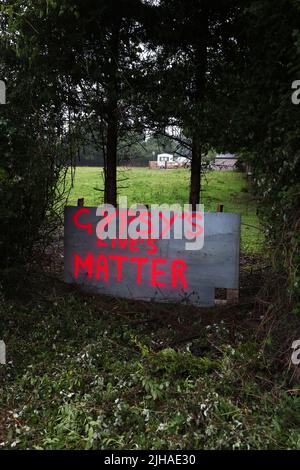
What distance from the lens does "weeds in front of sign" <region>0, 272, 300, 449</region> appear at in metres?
3.12

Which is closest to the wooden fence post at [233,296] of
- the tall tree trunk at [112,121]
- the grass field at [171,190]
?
the tall tree trunk at [112,121]

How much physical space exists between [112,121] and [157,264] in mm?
2253

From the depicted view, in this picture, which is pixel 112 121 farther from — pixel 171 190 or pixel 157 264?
pixel 171 190

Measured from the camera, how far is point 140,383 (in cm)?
374

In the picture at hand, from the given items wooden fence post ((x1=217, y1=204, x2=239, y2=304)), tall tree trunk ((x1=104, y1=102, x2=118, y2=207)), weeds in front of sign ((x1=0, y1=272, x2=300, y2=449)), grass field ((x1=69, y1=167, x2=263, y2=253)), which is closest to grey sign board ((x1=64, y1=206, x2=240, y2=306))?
wooden fence post ((x1=217, y1=204, x2=239, y2=304))

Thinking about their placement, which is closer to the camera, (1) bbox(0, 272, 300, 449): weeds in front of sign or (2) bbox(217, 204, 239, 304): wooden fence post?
(1) bbox(0, 272, 300, 449): weeds in front of sign

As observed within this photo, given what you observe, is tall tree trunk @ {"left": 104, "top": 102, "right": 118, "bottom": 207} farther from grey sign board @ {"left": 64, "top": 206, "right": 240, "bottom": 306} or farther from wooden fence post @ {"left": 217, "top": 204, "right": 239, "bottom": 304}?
wooden fence post @ {"left": 217, "top": 204, "right": 239, "bottom": 304}

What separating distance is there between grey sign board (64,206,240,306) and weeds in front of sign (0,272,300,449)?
14.4 inches

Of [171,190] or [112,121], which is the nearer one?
[112,121]

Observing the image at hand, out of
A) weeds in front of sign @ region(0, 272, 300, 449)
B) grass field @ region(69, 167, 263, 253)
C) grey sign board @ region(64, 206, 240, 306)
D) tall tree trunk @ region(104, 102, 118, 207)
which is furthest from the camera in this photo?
grass field @ region(69, 167, 263, 253)

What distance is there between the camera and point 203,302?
557 centimetres

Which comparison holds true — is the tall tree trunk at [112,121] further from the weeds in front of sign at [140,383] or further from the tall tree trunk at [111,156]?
the weeds in front of sign at [140,383]

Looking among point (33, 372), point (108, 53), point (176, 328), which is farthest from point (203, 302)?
point (108, 53)

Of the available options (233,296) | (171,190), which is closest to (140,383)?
(233,296)
